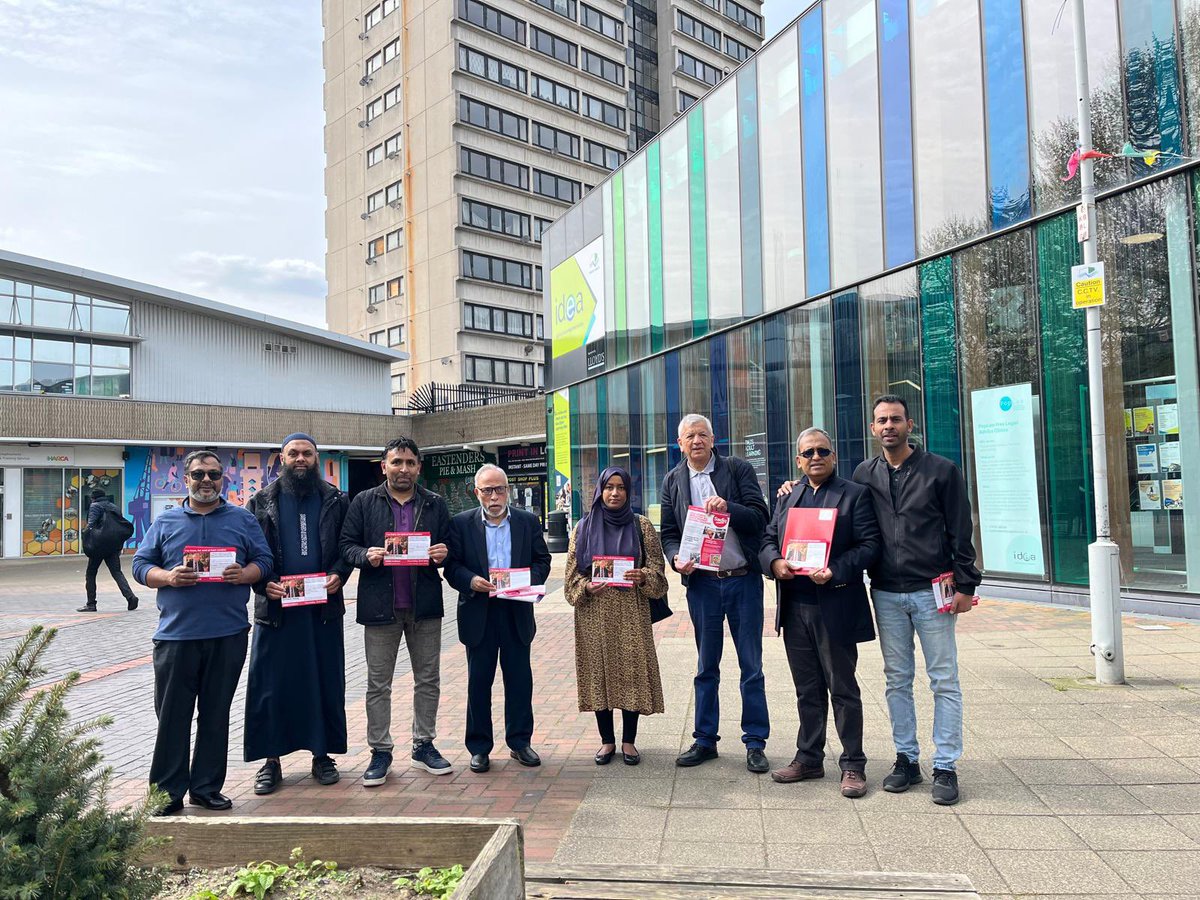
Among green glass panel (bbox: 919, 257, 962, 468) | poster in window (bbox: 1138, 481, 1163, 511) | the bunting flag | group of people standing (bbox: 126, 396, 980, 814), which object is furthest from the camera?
green glass panel (bbox: 919, 257, 962, 468)

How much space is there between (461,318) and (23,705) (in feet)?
150

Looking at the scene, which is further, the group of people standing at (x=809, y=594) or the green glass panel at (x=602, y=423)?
the green glass panel at (x=602, y=423)

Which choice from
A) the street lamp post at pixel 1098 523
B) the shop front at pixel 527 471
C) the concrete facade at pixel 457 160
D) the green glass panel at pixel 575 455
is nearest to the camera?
the street lamp post at pixel 1098 523

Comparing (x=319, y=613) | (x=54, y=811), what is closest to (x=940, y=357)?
(x=319, y=613)

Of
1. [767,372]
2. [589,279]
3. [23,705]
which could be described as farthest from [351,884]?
[589,279]

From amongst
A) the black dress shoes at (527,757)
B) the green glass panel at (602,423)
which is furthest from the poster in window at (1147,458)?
the green glass panel at (602,423)

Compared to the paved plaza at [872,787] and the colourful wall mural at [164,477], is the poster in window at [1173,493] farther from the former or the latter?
the colourful wall mural at [164,477]

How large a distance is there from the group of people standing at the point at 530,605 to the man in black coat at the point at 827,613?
1cm

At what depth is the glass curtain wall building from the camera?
9773 millimetres

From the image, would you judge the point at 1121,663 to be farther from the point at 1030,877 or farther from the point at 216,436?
the point at 216,436

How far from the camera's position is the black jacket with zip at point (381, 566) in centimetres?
521

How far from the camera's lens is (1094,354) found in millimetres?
6812

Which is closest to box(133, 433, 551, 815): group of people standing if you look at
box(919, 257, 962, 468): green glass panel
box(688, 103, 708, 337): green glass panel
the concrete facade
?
box(919, 257, 962, 468): green glass panel

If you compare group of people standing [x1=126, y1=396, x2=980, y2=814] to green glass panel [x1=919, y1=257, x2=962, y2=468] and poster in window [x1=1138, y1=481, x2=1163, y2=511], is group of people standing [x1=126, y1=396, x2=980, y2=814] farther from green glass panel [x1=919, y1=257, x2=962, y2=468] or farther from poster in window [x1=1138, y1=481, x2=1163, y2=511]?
green glass panel [x1=919, y1=257, x2=962, y2=468]
